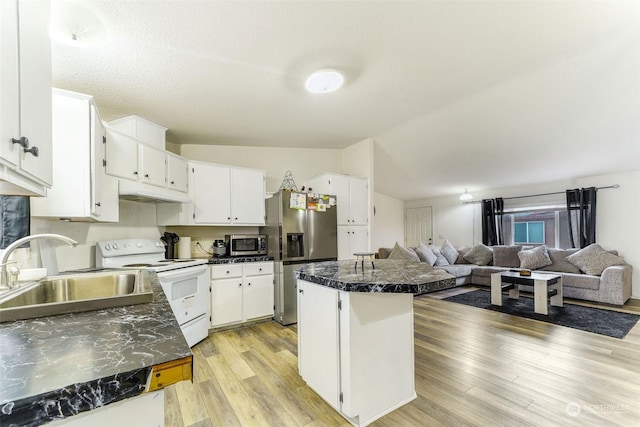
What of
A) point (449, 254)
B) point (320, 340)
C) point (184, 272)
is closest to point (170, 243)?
point (184, 272)

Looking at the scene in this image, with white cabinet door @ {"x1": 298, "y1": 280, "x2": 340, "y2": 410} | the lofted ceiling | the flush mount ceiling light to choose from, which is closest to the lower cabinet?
white cabinet door @ {"x1": 298, "y1": 280, "x2": 340, "y2": 410}

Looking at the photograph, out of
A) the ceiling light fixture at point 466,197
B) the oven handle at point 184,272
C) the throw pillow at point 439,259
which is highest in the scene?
the ceiling light fixture at point 466,197

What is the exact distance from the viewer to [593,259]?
14.7 feet

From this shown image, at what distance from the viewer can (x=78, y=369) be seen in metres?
0.62

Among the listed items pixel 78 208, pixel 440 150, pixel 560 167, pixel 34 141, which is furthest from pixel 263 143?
pixel 560 167

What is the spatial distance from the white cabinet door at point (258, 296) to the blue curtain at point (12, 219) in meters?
2.07

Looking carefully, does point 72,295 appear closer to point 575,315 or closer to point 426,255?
point 575,315

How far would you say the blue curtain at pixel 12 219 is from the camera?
5.77 ft

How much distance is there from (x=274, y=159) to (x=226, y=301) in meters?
2.28

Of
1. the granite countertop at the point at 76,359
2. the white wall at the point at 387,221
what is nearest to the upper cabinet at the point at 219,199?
the granite countertop at the point at 76,359

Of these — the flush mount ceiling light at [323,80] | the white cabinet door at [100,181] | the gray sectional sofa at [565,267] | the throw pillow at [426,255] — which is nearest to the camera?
the white cabinet door at [100,181]

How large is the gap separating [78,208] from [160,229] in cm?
146

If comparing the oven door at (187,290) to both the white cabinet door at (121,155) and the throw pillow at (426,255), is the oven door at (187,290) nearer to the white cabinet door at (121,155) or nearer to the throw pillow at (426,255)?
the white cabinet door at (121,155)

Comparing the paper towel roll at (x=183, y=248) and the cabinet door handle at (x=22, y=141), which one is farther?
the paper towel roll at (x=183, y=248)
